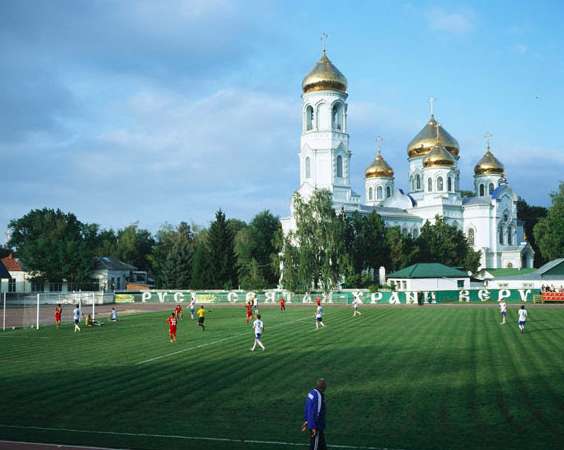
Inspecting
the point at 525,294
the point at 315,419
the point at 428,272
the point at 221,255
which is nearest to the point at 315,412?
the point at 315,419

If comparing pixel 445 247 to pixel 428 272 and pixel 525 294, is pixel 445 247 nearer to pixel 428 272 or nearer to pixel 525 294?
pixel 428 272

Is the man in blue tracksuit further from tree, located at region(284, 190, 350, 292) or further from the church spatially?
the church

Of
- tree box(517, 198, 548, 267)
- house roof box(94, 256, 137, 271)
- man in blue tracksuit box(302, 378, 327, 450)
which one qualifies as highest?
tree box(517, 198, 548, 267)

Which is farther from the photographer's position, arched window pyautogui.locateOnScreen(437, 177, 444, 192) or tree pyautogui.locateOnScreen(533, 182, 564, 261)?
arched window pyautogui.locateOnScreen(437, 177, 444, 192)

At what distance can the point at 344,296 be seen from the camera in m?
66.1

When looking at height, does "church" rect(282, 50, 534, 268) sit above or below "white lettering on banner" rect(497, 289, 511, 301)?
above

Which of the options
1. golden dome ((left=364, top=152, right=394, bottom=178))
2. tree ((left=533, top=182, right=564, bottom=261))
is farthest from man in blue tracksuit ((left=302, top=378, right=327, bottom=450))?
golden dome ((left=364, top=152, right=394, bottom=178))

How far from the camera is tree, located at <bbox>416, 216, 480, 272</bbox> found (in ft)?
277

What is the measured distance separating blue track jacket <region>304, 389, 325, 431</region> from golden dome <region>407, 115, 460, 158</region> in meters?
96.5

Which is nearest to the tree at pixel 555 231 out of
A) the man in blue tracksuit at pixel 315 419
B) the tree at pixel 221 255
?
the tree at pixel 221 255

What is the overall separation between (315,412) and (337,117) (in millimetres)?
76022

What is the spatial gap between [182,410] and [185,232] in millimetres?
103892

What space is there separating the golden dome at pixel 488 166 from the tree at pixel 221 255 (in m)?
51.6

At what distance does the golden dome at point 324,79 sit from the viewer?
3290 inches
